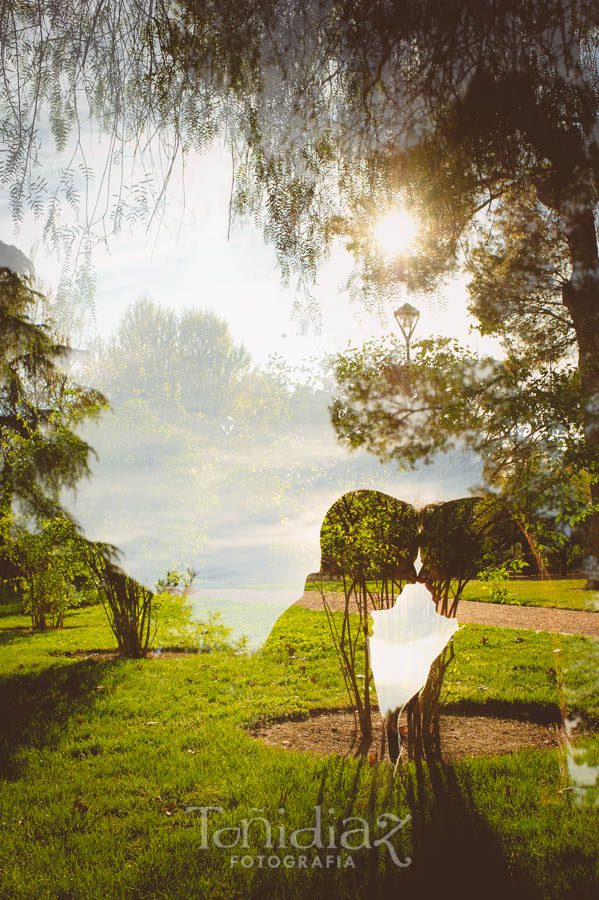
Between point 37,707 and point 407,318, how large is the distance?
2.21 m

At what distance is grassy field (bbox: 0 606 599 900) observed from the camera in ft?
4.64

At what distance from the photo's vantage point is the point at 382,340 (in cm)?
162

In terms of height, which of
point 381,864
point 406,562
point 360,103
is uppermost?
point 360,103

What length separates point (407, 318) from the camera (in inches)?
62.0

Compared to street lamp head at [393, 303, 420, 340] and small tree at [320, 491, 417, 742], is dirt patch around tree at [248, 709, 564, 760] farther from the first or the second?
street lamp head at [393, 303, 420, 340]

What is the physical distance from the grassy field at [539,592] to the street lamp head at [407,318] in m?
0.88

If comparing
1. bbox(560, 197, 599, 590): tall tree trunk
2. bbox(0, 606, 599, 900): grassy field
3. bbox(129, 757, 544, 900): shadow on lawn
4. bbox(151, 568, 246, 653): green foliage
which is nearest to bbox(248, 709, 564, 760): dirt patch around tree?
bbox(0, 606, 599, 900): grassy field

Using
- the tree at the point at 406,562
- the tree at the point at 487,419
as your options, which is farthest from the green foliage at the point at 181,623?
the tree at the point at 487,419

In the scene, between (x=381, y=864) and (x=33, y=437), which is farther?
(x=33, y=437)

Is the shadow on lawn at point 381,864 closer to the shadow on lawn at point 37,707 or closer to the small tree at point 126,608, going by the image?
the shadow on lawn at point 37,707

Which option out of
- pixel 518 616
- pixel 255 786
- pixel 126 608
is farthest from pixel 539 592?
pixel 126 608

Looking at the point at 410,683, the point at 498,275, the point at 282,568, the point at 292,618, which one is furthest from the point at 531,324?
the point at 292,618

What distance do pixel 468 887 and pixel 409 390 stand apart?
1347 mm

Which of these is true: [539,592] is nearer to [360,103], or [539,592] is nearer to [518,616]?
[518,616]
